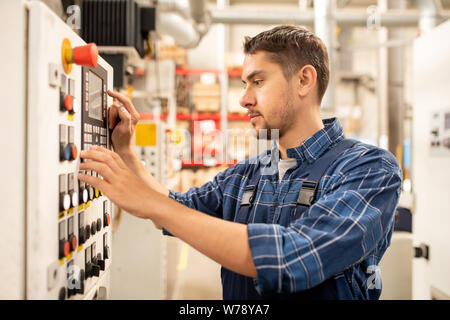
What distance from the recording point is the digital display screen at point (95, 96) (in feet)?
2.87

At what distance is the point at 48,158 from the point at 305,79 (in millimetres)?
781

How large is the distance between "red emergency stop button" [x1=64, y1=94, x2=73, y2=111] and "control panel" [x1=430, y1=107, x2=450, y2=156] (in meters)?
1.66

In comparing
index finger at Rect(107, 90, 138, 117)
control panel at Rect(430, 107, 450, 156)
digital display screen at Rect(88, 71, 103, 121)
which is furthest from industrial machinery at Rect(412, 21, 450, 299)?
digital display screen at Rect(88, 71, 103, 121)

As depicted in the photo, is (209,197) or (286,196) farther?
(209,197)

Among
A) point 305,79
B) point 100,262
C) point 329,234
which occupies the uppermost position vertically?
point 305,79

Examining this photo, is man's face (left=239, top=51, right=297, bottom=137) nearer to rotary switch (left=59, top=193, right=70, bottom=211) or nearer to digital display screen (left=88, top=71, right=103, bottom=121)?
digital display screen (left=88, top=71, right=103, bottom=121)

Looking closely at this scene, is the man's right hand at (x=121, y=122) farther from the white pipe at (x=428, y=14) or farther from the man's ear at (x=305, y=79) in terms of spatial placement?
the white pipe at (x=428, y=14)

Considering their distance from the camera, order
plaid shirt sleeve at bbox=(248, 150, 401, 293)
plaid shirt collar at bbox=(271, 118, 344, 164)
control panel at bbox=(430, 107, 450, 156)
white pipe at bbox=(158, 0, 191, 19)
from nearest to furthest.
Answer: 1. plaid shirt sleeve at bbox=(248, 150, 401, 293)
2. plaid shirt collar at bbox=(271, 118, 344, 164)
3. control panel at bbox=(430, 107, 450, 156)
4. white pipe at bbox=(158, 0, 191, 19)

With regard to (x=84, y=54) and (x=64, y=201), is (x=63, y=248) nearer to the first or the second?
(x=64, y=201)

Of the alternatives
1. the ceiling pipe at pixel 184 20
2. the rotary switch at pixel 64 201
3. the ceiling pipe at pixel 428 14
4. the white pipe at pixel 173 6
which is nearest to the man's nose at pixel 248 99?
the rotary switch at pixel 64 201

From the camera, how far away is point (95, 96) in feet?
3.00

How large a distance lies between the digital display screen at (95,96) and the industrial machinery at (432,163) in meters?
1.56

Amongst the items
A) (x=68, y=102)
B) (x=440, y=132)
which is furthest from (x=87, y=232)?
(x=440, y=132)

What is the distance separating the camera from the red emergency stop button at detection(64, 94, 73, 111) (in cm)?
71
